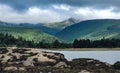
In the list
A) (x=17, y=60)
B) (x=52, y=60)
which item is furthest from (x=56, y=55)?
(x=17, y=60)

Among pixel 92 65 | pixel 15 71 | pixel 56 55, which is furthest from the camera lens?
pixel 56 55

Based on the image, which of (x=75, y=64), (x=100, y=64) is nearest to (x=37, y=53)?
(x=75, y=64)

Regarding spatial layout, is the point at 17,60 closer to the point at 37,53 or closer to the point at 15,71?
the point at 37,53

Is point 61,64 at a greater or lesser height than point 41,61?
lesser

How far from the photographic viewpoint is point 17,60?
59906mm

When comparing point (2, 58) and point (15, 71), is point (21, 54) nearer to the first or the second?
point (2, 58)

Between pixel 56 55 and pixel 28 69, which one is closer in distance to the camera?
pixel 28 69

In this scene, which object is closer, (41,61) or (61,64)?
(61,64)

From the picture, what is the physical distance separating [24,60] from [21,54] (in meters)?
2.45

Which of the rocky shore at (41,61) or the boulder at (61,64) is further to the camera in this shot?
the boulder at (61,64)

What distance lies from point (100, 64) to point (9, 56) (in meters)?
15.6

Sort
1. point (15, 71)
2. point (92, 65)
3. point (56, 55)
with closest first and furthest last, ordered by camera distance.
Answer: point (15, 71)
point (92, 65)
point (56, 55)

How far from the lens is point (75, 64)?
58.0 meters

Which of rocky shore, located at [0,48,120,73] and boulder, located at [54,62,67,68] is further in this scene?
boulder, located at [54,62,67,68]
